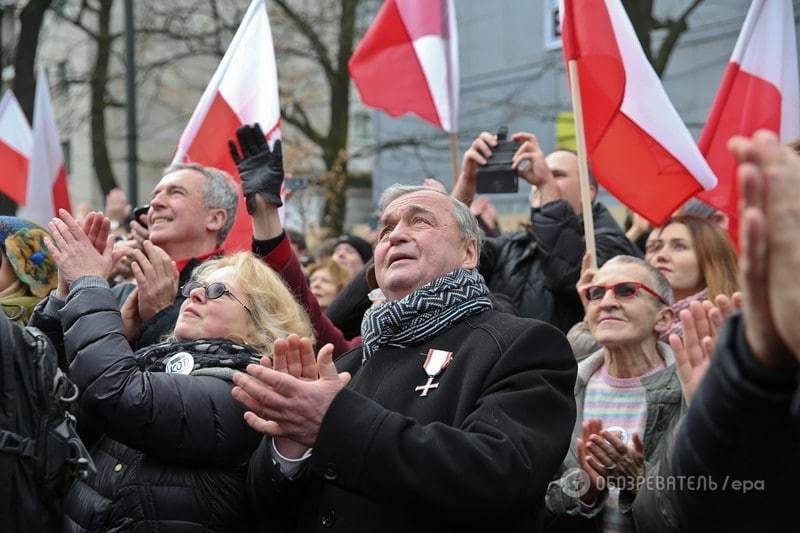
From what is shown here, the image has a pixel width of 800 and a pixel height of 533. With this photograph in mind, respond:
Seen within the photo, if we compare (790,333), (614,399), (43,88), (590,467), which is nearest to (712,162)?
(614,399)

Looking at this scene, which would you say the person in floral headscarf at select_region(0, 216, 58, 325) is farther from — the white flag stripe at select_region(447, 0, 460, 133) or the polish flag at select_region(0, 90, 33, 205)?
the polish flag at select_region(0, 90, 33, 205)

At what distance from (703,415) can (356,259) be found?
5.66 m

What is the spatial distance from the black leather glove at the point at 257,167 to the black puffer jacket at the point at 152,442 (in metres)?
1.08

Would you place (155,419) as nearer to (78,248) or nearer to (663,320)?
(78,248)

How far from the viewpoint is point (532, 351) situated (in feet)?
9.32

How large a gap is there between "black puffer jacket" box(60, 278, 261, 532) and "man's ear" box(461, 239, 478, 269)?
807 millimetres

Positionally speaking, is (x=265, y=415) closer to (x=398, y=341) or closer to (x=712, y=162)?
(x=398, y=341)

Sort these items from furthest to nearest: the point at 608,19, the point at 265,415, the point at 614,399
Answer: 1. the point at 608,19
2. the point at 614,399
3. the point at 265,415

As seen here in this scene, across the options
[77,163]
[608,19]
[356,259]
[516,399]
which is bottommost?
[77,163]

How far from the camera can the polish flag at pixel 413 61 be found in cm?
647

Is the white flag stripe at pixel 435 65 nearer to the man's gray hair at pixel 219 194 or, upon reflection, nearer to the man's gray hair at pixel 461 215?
the man's gray hair at pixel 219 194

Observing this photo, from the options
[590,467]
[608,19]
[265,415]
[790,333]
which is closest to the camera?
[790,333]

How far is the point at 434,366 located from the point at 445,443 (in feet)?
1.24

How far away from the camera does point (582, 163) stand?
15.4ft
